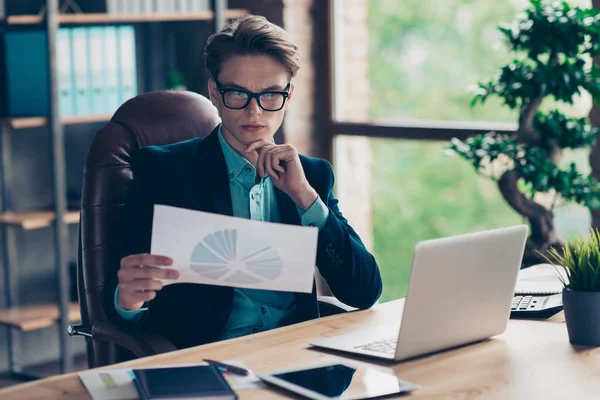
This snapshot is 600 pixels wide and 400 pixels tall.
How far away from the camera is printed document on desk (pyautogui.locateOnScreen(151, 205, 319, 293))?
1.45m

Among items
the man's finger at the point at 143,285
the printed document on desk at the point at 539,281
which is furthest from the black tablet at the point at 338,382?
the printed document on desk at the point at 539,281

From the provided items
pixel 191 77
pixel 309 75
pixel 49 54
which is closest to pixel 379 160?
pixel 309 75

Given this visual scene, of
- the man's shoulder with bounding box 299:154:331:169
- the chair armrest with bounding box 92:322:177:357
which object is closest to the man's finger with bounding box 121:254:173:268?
the chair armrest with bounding box 92:322:177:357

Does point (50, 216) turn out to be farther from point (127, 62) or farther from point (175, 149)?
point (175, 149)

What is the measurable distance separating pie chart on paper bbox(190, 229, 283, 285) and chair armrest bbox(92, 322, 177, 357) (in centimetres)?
34

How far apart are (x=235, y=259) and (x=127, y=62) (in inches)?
96.0

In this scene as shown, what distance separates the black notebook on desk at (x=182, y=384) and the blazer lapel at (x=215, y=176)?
0.57 m

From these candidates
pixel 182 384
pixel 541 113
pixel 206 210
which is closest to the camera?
pixel 182 384

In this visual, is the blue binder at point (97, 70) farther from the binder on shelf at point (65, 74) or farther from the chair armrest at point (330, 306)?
the chair armrest at point (330, 306)

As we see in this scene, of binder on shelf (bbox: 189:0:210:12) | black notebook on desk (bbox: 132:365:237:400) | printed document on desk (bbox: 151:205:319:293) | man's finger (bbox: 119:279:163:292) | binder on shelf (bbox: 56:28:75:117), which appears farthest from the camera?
binder on shelf (bbox: 189:0:210:12)

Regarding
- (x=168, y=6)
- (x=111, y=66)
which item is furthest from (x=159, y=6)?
(x=111, y=66)

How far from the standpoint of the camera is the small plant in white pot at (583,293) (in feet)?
5.19

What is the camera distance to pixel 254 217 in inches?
77.2

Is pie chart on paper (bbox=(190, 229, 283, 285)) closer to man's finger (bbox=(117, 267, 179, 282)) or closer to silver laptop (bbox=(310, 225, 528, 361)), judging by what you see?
man's finger (bbox=(117, 267, 179, 282))
